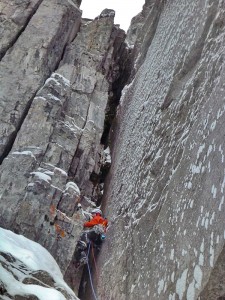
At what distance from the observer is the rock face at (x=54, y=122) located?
42.1ft

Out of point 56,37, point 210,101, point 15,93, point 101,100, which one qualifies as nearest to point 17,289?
point 210,101

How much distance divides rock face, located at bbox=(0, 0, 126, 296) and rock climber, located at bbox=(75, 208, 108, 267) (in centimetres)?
28

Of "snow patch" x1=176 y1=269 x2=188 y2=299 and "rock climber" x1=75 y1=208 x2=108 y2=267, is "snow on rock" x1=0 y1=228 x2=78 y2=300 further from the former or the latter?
"snow patch" x1=176 y1=269 x2=188 y2=299

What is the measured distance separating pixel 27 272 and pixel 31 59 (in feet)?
33.9

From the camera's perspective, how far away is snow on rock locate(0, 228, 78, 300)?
7859 mm

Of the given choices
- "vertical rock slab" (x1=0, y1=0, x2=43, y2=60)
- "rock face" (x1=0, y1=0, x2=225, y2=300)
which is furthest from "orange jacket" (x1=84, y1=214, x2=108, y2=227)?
"vertical rock slab" (x1=0, y1=0, x2=43, y2=60)

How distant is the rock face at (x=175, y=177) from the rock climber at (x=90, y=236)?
1.27 feet

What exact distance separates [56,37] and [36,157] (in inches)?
274

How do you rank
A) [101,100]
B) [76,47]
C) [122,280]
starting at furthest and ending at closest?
[76,47]
[101,100]
[122,280]

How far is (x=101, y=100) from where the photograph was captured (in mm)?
18219

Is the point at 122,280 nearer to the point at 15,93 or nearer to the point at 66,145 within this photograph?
the point at 66,145

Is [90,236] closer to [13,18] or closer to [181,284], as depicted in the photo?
[181,284]

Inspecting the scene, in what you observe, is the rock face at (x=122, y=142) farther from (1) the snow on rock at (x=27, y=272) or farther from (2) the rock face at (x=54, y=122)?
(1) the snow on rock at (x=27, y=272)

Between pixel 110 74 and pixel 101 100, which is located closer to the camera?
pixel 101 100
